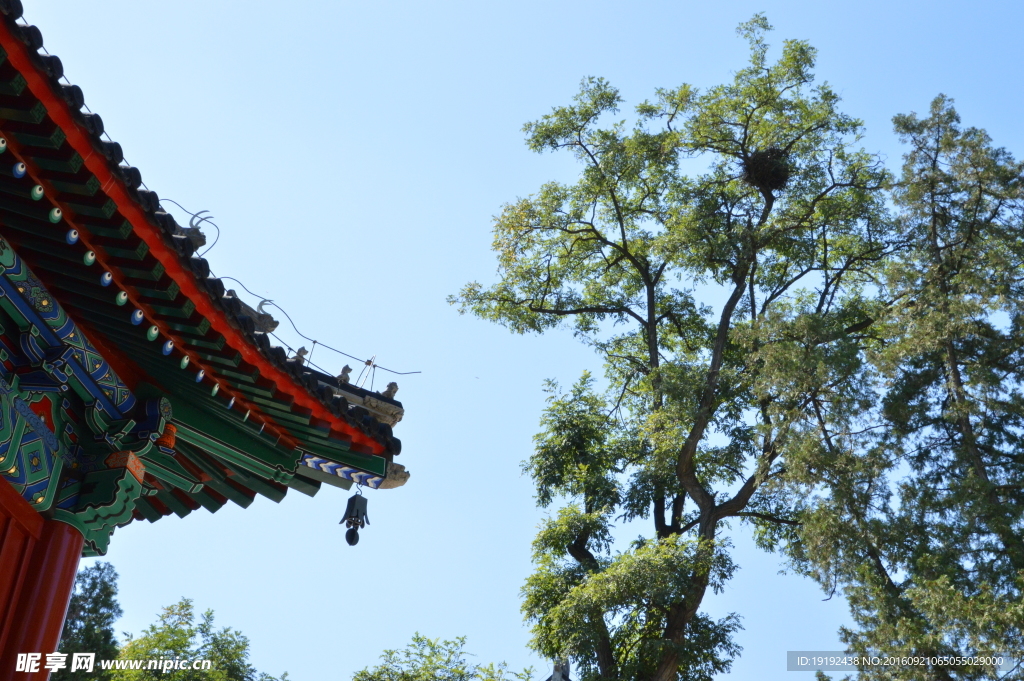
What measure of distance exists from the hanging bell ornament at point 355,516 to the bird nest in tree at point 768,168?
34.8ft

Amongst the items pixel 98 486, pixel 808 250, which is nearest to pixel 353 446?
pixel 98 486

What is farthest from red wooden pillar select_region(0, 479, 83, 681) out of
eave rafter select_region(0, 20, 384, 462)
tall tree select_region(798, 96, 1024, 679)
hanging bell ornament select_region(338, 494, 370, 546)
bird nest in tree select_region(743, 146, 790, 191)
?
bird nest in tree select_region(743, 146, 790, 191)

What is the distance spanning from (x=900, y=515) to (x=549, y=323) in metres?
6.24

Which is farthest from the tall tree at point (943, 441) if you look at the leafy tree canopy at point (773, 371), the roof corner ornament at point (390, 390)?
the roof corner ornament at point (390, 390)

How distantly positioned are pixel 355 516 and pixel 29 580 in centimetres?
162

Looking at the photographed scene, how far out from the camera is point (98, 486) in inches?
192

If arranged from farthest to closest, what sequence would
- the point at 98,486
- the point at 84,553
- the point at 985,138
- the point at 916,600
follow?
the point at 985,138 < the point at 916,600 < the point at 84,553 < the point at 98,486

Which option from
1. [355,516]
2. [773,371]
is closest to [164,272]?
[355,516]

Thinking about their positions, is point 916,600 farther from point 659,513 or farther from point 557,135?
point 557,135

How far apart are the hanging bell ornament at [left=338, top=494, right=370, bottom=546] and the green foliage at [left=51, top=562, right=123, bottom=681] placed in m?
9.67

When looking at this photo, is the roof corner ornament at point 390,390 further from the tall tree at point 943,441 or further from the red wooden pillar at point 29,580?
the tall tree at point 943,441

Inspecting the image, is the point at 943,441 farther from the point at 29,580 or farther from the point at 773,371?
the point at 29,580

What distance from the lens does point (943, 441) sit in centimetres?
1159

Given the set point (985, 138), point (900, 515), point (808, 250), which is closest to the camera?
point (900, 515)
